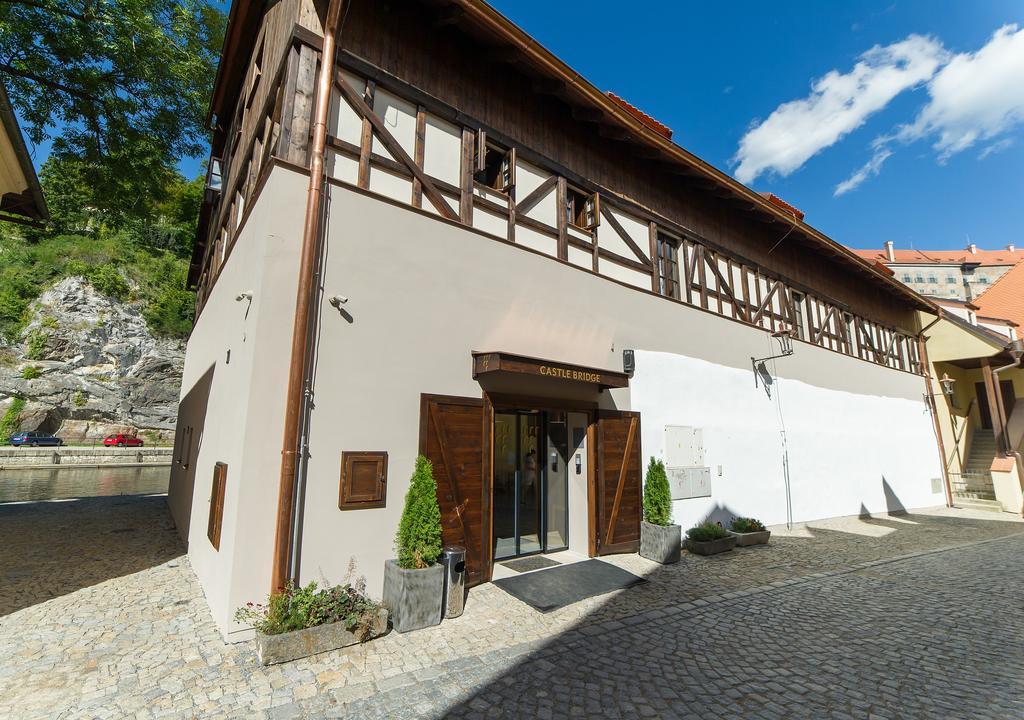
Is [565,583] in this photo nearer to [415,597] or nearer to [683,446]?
[415,597]

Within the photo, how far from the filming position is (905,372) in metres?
16.4

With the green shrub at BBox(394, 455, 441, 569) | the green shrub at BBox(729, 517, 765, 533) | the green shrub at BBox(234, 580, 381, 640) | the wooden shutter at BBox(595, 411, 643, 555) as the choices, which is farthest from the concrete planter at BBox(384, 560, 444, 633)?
the green shrub at BBox(729, 517, 765, 533)

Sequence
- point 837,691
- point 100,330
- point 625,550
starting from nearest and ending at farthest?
1. point 837,691
2. point 625,550
3. point 100,330

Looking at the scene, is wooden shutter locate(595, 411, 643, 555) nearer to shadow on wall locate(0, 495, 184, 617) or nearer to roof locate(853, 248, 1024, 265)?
shadow on wall locate(0, 495, 184, 617)

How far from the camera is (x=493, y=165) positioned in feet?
24.8

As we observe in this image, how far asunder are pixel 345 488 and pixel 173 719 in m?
2.12

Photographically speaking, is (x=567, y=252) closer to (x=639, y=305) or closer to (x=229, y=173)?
(x=639, y=305)

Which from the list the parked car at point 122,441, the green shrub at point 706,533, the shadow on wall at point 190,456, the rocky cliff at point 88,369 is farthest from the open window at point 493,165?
the rocky cliff at point 88,369

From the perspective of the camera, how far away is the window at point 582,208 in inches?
326

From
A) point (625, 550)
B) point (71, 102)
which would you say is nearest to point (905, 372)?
point (625, 550)

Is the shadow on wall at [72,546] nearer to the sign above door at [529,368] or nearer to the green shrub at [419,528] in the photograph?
the green shrub at [419,528]

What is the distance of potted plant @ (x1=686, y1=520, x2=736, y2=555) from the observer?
7.84 meters

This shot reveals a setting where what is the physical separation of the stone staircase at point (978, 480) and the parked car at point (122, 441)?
40810 mm

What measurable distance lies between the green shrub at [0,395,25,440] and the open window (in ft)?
112
